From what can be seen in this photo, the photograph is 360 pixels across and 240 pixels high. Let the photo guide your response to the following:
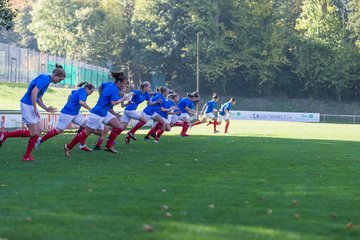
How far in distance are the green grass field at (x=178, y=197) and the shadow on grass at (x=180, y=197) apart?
0.01 metres

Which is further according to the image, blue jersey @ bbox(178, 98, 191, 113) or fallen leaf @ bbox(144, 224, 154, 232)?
blue jersey @ bbox(178, 98, 191, 113)

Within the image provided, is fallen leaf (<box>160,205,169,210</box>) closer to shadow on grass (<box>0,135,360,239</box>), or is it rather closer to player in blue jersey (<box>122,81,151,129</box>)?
shadow on grass (<box>0,135,360,239</box>)

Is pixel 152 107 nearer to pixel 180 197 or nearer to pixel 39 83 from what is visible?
pixel 39 83

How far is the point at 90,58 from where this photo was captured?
8725 centimetres

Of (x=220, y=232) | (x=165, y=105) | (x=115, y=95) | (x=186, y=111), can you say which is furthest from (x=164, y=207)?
(x=186, y=111)

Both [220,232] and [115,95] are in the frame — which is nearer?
[220,232]

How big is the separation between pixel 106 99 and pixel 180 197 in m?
8.22

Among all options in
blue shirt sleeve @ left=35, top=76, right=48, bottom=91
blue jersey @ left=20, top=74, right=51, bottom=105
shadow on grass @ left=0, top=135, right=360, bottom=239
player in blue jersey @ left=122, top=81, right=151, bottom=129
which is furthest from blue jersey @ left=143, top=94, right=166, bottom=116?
blue shirt sleeve @ left=35, top=76, right=48, bottom=91

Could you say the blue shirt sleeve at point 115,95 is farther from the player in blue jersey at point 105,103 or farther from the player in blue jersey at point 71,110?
the player in blue jersey at point 71,110

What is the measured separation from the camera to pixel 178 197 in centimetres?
955

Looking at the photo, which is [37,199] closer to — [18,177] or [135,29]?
[18,177]

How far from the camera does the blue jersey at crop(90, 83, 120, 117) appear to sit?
17328mm

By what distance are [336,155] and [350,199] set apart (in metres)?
9.36

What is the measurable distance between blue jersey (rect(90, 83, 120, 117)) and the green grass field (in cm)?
112
